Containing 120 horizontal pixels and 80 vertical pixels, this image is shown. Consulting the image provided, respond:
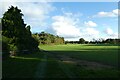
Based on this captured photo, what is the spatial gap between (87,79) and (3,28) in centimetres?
3124

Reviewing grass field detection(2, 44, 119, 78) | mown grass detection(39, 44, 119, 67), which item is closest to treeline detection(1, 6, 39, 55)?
mown grass detection(39, 44, 119, 67)

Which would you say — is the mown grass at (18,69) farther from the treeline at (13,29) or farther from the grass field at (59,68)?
the treeline at (13,29)

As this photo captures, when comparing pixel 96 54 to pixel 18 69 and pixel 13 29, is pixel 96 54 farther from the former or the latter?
pixel 18 69

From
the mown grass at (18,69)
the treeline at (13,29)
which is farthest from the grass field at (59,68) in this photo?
the treeline at (13,29)

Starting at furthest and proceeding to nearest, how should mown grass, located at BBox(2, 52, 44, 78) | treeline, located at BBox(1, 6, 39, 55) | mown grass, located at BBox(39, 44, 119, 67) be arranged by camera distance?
treeline, located at BBox(1, 6, 39, 55)
mown grass, located at BBox(39, 44, 119, 67)
mown grass, located at BBox(2, 52, 44, 78)

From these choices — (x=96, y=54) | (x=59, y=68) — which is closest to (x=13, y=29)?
(x=96, y=54)

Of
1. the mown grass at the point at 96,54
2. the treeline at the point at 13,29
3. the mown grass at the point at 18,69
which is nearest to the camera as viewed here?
the mown grass at the point at 18,69

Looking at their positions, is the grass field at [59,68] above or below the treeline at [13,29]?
below

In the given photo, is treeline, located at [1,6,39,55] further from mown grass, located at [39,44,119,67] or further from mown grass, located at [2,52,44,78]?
mown grass, located at [2,52,44,78]

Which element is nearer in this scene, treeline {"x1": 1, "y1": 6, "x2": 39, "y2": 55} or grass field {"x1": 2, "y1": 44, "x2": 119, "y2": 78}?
grass field {"x1": 2, "y1": 44, "x2": 119, "y2": 78}

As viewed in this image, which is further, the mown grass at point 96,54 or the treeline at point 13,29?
the treeline at point 13,29

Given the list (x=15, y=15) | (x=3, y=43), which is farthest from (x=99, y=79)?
(x=15, y=15)

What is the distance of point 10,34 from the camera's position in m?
44.7

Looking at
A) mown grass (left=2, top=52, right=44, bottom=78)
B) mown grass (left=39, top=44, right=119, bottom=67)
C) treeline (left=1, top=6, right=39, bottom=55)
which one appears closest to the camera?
mown grass (left=2, top=52, right=44, bottom=78)
